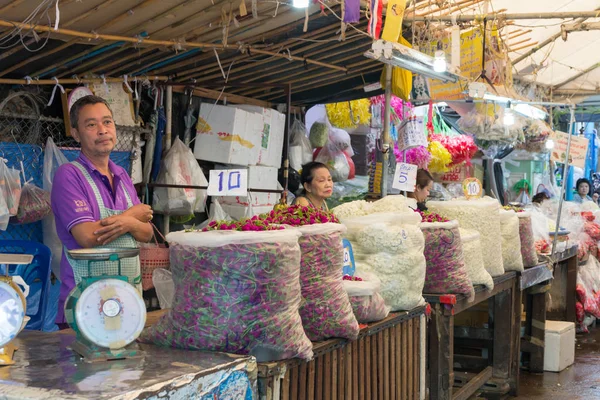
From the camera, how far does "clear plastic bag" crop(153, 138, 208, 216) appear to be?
493 centimetres

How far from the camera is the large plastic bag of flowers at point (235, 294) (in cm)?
205

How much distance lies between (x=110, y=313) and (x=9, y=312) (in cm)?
24

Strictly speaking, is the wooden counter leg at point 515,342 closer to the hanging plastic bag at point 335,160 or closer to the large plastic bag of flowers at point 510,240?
the large plastic bag of flowers at point 510,240

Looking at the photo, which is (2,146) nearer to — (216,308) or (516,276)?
(216,308)

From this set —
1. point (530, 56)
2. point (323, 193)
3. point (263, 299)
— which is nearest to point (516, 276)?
point (323, 193)

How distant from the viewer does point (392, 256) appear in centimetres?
314

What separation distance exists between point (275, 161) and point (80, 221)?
3454 millimetres

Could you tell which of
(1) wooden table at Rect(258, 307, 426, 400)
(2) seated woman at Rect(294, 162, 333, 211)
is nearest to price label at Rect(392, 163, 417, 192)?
(2) seated woman at Rect(294, 162, 333, 211)

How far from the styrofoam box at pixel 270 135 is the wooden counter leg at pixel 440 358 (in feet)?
7.57

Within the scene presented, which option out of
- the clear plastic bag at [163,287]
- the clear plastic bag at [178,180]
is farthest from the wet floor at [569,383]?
the clear plastic bag at [163,287]

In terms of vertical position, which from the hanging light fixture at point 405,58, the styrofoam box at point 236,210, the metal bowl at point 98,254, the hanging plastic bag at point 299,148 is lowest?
the metal bowl at point 98,254

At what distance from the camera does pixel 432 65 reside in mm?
4820

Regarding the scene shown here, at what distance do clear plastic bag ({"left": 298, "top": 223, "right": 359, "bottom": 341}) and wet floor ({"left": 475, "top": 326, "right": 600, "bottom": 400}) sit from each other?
3.04m

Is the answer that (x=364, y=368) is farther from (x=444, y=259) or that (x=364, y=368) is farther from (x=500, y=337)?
(x=500, y=337)
